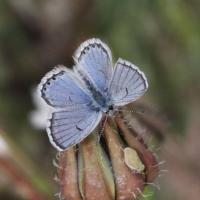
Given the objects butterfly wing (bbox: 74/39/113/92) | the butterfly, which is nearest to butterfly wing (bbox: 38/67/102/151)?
the butterfly

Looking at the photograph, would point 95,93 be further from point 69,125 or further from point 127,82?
point 69,125

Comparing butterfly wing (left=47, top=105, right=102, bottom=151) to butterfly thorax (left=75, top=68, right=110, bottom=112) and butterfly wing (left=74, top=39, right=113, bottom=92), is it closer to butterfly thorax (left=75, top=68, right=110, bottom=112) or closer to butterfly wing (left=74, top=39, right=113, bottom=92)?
butterfly thorax (left=75, top=68, right=110, bottom=112)

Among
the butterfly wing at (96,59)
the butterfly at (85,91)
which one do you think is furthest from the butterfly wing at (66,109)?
the butterfly wing at (96,59)

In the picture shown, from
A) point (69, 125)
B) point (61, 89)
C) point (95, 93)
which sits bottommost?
point (69, 125)

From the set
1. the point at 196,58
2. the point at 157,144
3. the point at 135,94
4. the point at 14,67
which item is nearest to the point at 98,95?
the point at 135,94

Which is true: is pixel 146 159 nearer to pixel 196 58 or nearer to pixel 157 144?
pixel 157 144

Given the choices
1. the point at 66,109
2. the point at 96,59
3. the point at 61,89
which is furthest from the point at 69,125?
the point at 96,59

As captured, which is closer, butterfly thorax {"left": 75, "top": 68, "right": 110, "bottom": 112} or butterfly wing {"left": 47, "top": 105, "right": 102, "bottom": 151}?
butterfly wing {"left": 47, "top": 105, "right": 102, "bottom": 151}
